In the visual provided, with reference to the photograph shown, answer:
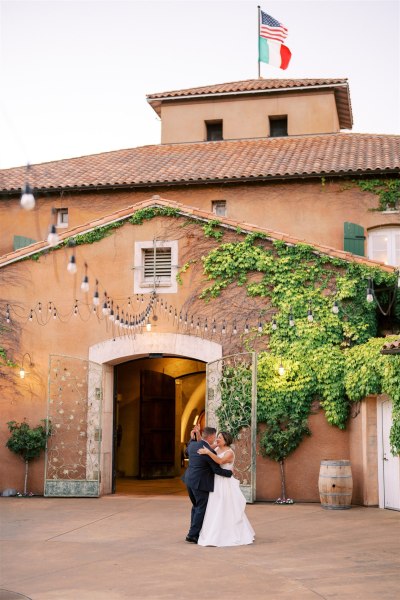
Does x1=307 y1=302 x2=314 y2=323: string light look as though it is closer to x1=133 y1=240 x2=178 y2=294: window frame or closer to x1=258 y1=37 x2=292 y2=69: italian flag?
x1=133 y1=240 x2=178 y2=294: window frame

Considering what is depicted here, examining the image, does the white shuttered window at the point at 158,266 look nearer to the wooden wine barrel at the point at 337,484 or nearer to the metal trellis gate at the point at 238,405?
the metal trellis gate at the point at 238,405

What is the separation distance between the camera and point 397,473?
14.3 meters

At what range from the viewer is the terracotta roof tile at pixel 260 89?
83.3ft

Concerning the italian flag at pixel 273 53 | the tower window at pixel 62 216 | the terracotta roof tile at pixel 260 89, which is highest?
the italian flag at pixel 273 53

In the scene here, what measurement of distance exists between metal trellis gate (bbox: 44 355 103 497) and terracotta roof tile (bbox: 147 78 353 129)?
12802 millimetres

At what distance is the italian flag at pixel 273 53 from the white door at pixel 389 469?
53.8ft

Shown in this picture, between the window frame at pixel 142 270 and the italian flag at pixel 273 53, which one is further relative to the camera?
the italian flag at pixel 273 53

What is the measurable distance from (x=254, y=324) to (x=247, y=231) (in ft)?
6.75

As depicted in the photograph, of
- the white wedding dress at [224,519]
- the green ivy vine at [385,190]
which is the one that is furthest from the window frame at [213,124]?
the white wedding dress at [224,519]

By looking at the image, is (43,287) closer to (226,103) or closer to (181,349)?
(181,349)

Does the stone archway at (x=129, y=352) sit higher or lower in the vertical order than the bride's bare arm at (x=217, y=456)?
higher

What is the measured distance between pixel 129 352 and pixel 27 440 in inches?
112

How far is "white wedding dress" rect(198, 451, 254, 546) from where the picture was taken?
1069cm

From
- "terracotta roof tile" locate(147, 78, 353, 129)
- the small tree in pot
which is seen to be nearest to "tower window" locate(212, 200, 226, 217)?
"terracotta roof tile" locate(147, 78, 353, 129)
